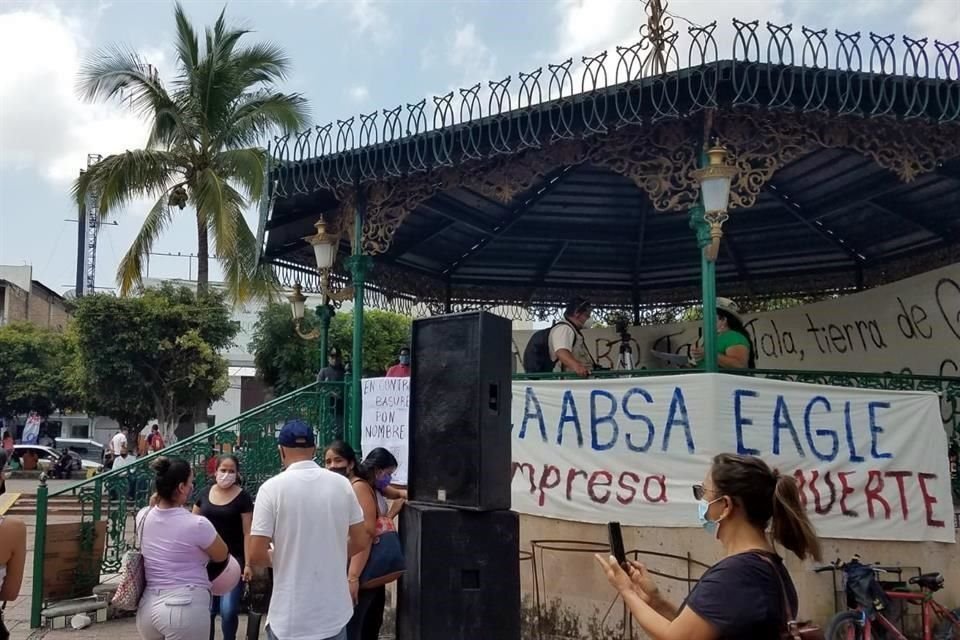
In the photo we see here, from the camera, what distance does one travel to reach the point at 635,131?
725cm

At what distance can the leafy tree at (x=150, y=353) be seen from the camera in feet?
85.2

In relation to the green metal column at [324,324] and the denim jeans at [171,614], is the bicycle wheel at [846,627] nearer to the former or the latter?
the denim jeans at [171,614]

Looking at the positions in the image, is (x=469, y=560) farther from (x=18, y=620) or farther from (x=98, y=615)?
(x=18, y=620)

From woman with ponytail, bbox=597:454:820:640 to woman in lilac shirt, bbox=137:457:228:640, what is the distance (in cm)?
250

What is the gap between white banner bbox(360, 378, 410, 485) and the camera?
27.8ft

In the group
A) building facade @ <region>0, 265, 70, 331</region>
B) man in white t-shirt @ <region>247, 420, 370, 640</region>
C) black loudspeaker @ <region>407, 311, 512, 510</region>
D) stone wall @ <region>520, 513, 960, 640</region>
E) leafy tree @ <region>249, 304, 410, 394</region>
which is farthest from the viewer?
building facade @ <region>0, 265, 70, 331</region>

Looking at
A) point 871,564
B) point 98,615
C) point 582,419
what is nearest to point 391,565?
point 582,419

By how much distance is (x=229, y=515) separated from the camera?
6.30m

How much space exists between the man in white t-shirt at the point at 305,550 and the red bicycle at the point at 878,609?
3.91 meters

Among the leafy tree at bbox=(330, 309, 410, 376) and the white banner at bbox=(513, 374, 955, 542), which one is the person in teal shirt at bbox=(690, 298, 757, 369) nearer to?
the white banner at bbox=(513, 374, 955, 542)

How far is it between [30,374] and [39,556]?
32.0 meters

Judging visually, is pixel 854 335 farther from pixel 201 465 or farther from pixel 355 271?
pixel 201 465

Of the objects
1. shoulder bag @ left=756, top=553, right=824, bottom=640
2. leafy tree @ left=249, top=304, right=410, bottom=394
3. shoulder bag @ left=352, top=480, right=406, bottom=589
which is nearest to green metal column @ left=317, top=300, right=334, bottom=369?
shoulder bag @ left=352, top=480, right=406, bottom=589

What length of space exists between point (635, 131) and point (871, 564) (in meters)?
4.00
